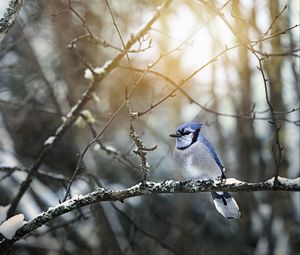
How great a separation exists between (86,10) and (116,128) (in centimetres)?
237

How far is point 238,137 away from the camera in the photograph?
24.7 feet

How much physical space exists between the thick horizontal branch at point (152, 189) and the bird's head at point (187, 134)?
758 millimetres

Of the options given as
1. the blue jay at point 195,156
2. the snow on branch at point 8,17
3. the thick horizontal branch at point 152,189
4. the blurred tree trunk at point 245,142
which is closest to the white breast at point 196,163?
the blue jay at point 195,156

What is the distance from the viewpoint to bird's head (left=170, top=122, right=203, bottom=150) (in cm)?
327

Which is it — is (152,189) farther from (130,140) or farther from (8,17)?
(130,140)

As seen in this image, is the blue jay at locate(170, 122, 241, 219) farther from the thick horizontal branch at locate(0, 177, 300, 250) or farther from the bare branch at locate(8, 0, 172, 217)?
the bare branch at locate(8, 0, 172, 217)

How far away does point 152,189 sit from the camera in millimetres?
2555

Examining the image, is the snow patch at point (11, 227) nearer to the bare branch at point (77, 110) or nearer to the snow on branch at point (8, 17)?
the snow on branch at point (8, 17)

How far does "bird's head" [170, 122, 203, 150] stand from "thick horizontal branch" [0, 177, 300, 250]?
758mm

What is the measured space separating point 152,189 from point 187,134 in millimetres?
840

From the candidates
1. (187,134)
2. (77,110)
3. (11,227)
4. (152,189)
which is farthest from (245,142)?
(11,227)

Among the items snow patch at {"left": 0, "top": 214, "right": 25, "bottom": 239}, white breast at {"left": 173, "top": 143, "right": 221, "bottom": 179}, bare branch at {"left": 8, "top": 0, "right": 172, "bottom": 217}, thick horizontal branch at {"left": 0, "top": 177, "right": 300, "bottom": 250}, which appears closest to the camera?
thick horizontal branch at {"left": 0, "top": 177, "right": 300, "bottom": 250}

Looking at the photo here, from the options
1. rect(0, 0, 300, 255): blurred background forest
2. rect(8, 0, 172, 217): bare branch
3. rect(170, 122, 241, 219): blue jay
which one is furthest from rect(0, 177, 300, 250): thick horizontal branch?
rect(0, 0, 300, 255): blurred background forest

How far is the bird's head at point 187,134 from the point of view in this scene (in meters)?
3.27
